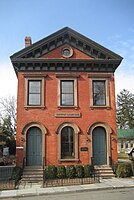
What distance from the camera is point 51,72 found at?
67.2 feet

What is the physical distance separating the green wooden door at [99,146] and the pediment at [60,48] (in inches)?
210

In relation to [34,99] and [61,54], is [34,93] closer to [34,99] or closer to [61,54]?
[34,99]

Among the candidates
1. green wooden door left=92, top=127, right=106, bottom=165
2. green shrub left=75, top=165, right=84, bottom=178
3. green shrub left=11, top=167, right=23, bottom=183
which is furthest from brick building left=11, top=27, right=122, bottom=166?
green shrub left=75, top=165, right=84, bottom=178

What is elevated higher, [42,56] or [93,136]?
[42,56]

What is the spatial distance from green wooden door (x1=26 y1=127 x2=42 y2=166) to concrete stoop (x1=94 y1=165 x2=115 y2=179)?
4.36 metres

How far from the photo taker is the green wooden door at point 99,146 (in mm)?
19469

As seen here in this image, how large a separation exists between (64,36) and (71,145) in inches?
347

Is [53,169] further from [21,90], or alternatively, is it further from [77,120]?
[21,90]

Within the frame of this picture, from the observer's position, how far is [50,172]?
17469 millimetres

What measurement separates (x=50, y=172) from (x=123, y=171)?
515 centimetres

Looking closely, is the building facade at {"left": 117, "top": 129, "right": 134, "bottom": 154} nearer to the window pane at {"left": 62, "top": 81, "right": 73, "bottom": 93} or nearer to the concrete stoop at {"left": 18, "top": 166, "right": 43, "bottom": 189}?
the window pane at {"left": 62, "top": 81, "right": 73, "bottom": 93}

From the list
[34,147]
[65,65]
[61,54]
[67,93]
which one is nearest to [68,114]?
[67,93]

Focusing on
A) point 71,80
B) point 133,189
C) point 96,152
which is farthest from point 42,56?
point 133,189

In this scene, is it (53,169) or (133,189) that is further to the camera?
(53,169)
